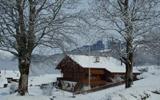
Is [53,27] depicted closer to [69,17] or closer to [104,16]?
[69,17]

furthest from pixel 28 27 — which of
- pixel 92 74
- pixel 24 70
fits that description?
pixel 92 74

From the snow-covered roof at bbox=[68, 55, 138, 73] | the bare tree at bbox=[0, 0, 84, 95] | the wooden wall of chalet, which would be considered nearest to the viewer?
the bare tree at bbox=[0, 0, 84, 95]

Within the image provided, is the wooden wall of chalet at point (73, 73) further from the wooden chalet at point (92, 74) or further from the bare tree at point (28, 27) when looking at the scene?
the bare tree at point (28, 27)

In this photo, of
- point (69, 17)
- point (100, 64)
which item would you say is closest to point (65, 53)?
point (69, 17)

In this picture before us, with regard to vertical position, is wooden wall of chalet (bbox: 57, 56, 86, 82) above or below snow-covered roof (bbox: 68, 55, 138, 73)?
below

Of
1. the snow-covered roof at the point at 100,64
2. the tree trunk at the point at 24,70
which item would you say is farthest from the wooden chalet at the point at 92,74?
the tree trunk at the point at 24,70

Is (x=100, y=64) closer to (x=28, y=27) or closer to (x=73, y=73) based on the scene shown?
(x=73, y=73)

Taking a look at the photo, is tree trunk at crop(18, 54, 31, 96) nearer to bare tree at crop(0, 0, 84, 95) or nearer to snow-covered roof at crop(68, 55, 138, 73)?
bare tree at crop(0, 0, 84, 95)

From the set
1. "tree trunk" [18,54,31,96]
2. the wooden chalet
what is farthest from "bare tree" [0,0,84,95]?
the wooden chalet

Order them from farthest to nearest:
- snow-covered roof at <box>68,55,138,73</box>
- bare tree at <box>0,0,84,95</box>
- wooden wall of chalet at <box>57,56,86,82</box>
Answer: snow-covered roof at <box>68,55,138,73</box> < wooden wall of chalet at <box>57,56,86,82</box> < bare tree at <box>0,0,84,95</box>

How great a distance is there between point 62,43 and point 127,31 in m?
7.25

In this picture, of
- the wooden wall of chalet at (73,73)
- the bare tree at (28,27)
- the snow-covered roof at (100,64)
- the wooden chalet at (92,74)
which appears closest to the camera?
the bare tree at (28,27)

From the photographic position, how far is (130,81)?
976 inches

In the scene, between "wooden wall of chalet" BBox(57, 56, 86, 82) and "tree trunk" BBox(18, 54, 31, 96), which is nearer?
"tree trunk" BBox(18, 54, 31, 96)
